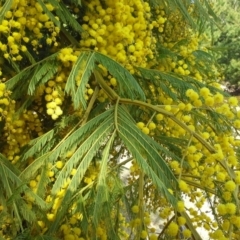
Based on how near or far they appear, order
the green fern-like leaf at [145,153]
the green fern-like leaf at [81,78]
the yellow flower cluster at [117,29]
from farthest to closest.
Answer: the yellow flower cluster at [117,29] → the green fern-like leaf at [81,78] → the green fern-like leaf at [145,153]

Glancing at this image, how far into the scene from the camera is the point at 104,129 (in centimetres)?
151

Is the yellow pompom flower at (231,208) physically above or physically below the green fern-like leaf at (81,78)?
below

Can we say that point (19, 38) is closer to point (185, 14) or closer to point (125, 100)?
point (125, 100)

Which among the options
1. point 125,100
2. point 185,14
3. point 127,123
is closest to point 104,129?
point 127,123

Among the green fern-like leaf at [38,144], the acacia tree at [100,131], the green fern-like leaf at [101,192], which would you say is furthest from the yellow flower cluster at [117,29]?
the green fern-like leaf at [101,192]

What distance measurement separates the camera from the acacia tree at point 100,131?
4.72ft

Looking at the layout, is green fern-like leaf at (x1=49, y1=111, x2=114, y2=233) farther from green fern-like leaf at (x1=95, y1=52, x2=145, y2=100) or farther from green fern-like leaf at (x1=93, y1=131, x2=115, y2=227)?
green fern-like leaf at (x1=95, y1=52, x2=145, y2=100)

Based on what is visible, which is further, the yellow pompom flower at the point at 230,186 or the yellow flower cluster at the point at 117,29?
the yellow flower cluster at the point at 117,29

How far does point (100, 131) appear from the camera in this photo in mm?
1507

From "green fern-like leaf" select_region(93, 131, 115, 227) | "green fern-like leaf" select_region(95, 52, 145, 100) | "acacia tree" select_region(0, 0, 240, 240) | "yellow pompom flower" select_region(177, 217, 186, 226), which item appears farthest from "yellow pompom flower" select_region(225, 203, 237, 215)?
"green fern-like leaf" select_region(95, 52, 145, 100)

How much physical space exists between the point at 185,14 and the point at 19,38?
2.91 ft

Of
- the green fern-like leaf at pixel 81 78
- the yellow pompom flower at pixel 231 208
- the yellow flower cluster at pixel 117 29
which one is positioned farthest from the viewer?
the yellow flower cluster at pixel 117 29

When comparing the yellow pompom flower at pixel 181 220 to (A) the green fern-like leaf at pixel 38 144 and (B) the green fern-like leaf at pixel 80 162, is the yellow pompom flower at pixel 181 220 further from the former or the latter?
(A) the green fern-like leaf at pixel 38 144

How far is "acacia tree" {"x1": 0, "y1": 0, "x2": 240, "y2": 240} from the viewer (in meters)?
1.44
